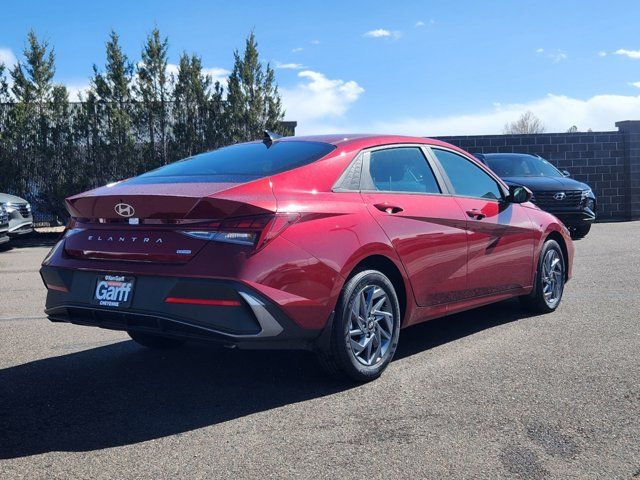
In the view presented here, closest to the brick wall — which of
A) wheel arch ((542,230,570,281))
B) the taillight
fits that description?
wheel arch ((542,230,570,281))

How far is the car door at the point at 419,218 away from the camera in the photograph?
4641 millimetres

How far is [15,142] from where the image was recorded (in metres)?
16.4

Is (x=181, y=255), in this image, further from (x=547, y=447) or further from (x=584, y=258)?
(x=584, y=258)

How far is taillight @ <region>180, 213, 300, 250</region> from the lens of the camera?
12.4ft

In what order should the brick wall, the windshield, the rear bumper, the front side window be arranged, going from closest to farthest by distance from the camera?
the rear bumper, the front side window, the windshield, the brick wall

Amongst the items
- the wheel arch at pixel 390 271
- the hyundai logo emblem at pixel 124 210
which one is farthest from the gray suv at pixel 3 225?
the wheel arch at pixel 390 271

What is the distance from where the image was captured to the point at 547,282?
6.51 metres

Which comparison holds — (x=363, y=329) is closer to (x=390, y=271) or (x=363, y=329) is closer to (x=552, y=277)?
(x=390, y=271)

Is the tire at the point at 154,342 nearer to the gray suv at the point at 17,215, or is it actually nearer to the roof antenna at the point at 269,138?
the roof antenna at the point at 269,138

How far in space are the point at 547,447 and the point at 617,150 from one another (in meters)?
19.2

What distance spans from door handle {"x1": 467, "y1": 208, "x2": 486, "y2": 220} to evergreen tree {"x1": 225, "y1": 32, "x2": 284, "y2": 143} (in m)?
12.5

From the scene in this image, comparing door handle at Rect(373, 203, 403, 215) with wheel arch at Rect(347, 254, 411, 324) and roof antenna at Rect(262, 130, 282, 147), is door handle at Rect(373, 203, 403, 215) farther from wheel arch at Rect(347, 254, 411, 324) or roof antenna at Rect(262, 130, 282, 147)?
roof antenna at Rect(262, 130, 282, 147)

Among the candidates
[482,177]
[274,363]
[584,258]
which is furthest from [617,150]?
[274,363]

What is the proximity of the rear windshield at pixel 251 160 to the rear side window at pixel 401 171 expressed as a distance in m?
0.39
